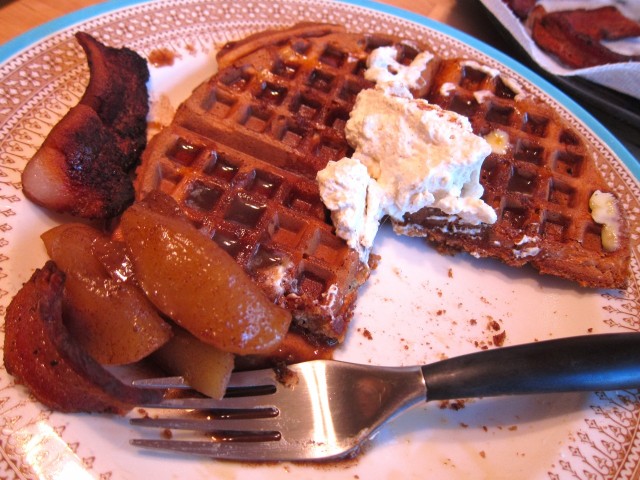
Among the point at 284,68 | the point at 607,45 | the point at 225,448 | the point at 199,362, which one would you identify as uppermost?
the point at 607,45

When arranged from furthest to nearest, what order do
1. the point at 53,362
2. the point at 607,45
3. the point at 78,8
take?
the point at 607,45 → the point at 78,8 → the point at 53,362

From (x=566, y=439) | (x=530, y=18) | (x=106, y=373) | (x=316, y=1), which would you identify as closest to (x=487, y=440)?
(x=566, y=439)

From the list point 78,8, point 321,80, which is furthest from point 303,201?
point 78,8

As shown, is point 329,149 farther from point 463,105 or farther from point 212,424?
point 212,424

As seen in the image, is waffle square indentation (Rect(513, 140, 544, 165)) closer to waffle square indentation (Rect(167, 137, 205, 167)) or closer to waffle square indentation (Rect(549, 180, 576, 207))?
waffle square indentation (Rect(549, 180, 576, 207))

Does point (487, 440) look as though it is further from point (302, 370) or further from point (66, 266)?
point (66, 266)

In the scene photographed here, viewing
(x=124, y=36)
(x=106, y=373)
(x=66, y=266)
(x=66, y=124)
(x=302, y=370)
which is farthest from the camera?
(x=124, y=36)

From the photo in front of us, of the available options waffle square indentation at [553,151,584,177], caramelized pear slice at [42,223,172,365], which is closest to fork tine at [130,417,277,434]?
caramelized pear slice at [42,223,172,365]
